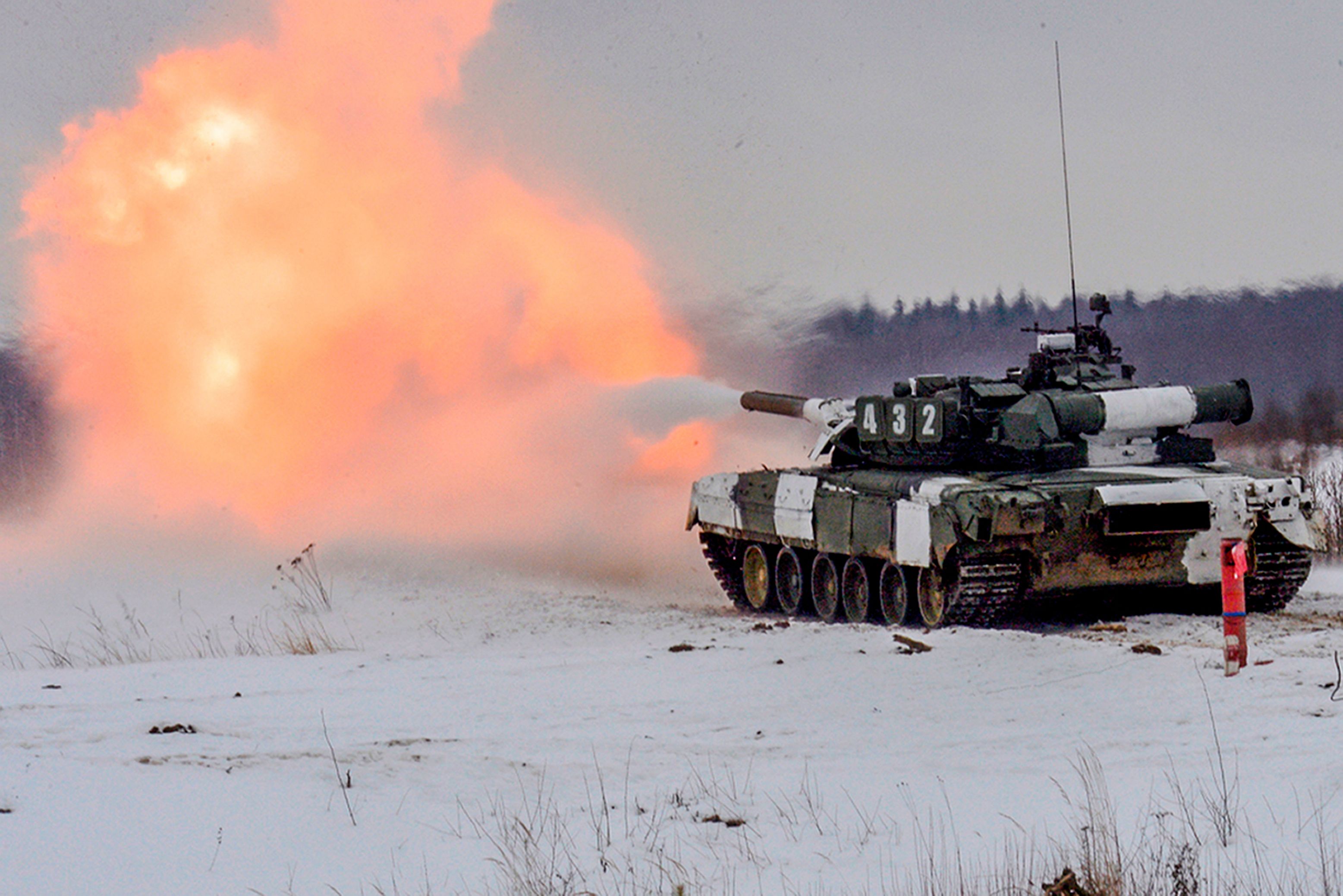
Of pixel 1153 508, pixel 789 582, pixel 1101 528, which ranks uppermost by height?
pixel 1153 508

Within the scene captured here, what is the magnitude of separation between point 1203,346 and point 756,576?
A: 13580mm

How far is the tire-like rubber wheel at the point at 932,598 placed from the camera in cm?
1538

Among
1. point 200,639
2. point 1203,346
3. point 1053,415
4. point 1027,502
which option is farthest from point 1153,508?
point 1203,346

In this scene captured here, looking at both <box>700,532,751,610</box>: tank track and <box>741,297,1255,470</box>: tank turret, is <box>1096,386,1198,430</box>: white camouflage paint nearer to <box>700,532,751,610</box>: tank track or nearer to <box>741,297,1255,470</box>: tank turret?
<box>741,297,1255,470</box>: tank turret

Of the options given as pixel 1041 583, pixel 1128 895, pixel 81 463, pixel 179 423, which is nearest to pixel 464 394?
pixel 179 423

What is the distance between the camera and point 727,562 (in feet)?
68.0

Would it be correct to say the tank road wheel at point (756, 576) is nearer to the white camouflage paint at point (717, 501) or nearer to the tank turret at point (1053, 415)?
the white camouflage paint at point (717, 501)

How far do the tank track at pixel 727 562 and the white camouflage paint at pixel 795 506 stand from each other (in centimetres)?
189

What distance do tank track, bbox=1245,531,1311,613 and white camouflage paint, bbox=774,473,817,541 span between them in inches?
164

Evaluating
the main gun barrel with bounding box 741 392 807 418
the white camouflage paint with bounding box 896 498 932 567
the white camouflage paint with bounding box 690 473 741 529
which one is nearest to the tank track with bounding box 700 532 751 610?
the white camouflage paint with bounding box 690 473 741 529

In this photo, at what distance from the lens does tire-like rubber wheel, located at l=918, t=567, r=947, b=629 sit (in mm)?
15375

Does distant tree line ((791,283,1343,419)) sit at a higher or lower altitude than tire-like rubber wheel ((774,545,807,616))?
higher

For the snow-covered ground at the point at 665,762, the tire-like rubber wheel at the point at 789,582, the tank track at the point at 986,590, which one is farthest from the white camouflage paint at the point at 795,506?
the snow-covered ground at the point at 665,762

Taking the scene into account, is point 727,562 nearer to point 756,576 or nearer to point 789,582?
point 756,576
